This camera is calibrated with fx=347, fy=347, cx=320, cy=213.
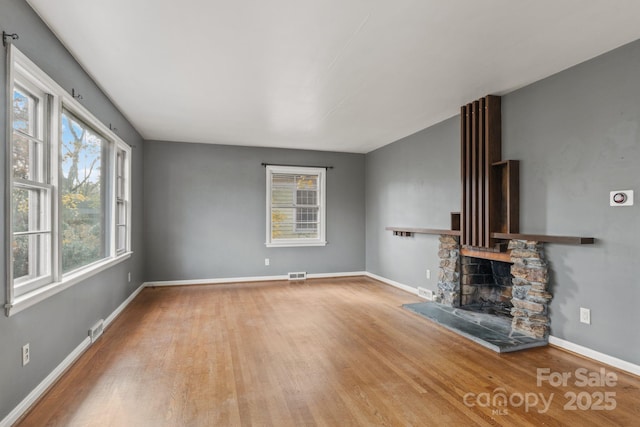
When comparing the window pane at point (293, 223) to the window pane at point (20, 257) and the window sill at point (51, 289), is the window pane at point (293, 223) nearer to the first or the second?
the window sill at point (51, 289)

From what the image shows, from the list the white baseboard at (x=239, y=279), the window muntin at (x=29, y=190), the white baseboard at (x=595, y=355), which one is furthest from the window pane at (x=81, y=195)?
the white baseboard at (x=595, y=355)

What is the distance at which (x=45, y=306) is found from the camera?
94.6 inches

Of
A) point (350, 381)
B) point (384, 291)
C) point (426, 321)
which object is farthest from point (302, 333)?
point (384, 291)

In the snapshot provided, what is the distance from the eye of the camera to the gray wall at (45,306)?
194 cm

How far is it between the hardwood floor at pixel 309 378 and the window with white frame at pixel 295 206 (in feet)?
8.53

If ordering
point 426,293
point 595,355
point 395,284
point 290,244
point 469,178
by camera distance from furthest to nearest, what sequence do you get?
point 290,244 < point 395,284 < point 426,293 < point 469,178 < point 595,355

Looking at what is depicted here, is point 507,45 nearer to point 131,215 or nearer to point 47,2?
point 47,2

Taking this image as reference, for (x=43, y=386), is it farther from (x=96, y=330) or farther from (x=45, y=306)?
(x=96, y=330)

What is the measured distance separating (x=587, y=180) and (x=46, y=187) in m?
4.25

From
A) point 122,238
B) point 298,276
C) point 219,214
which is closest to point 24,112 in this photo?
point 122,238

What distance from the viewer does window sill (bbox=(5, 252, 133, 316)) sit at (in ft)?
6.54

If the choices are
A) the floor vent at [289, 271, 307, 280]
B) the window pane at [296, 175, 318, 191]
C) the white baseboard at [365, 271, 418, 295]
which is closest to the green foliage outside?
the floor vent at [289, 271, 307, 280]

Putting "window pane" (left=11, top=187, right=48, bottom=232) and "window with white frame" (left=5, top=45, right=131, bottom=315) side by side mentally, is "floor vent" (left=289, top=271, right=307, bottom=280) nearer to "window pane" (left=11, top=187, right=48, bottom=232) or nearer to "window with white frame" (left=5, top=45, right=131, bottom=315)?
"window with white frame" (left=5, top=45, right=131, bottom=315)

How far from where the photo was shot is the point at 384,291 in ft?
18.5
